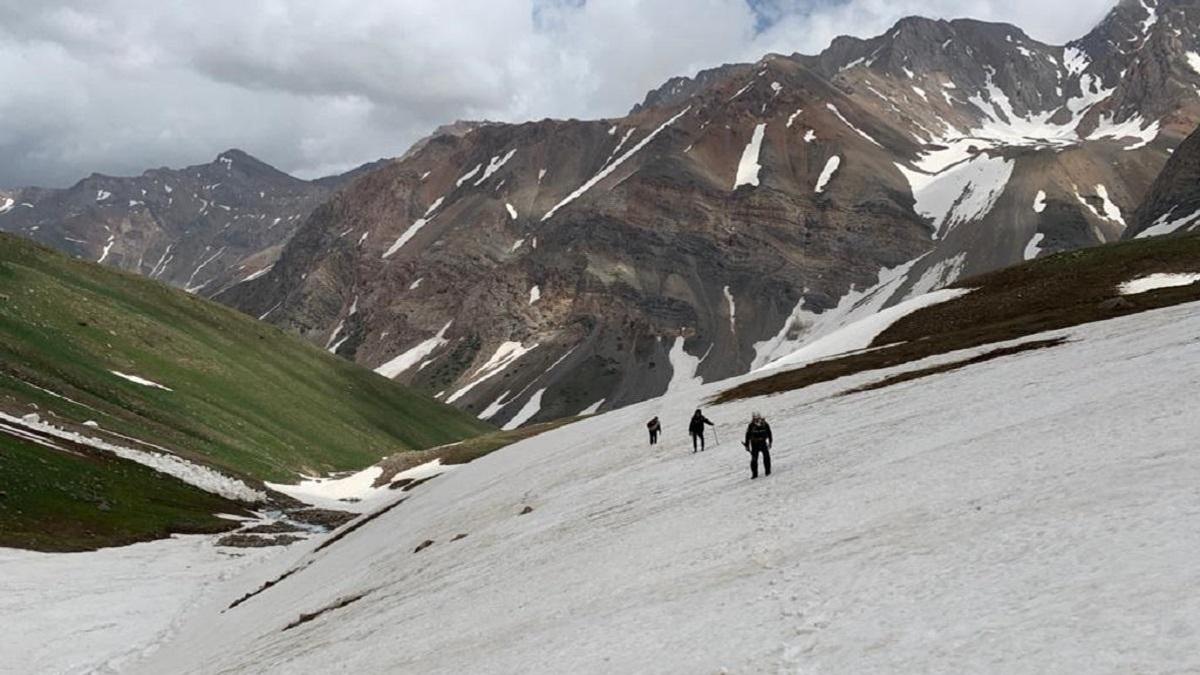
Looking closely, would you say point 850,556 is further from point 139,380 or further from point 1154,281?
point 139,380

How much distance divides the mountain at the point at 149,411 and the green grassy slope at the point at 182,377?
0.25 m

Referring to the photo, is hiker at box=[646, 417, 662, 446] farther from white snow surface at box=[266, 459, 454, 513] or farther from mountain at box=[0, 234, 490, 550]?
white snow surface at box=[266, 459, 454, 513]

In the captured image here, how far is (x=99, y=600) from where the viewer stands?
41.9 meters

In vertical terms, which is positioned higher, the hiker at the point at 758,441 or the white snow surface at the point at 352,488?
Answer: the hiker at the point at 758,441

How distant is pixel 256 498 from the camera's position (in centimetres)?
7856

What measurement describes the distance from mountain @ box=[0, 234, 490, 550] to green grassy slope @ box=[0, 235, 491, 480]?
25 centimetres

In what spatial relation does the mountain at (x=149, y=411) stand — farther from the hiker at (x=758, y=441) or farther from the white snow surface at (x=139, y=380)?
the hiker at (x=758, y=441)

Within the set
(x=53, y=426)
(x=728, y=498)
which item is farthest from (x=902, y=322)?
(x=53, y=426)

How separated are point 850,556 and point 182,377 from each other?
337 ft

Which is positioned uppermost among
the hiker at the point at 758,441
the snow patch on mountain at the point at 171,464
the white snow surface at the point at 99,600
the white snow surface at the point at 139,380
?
the white snow surface at the point at 139,380

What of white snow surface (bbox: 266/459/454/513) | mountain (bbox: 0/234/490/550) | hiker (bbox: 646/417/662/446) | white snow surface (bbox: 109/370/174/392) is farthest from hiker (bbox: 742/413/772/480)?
white snow surface (bbox: 109/370/174/392)

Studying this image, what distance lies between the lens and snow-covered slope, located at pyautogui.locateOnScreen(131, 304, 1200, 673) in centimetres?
1293

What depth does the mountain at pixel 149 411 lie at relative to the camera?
5862 cm

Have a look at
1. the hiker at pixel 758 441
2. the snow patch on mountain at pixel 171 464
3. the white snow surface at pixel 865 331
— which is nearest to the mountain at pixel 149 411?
the snow patch on mountain at pixel 171 464
